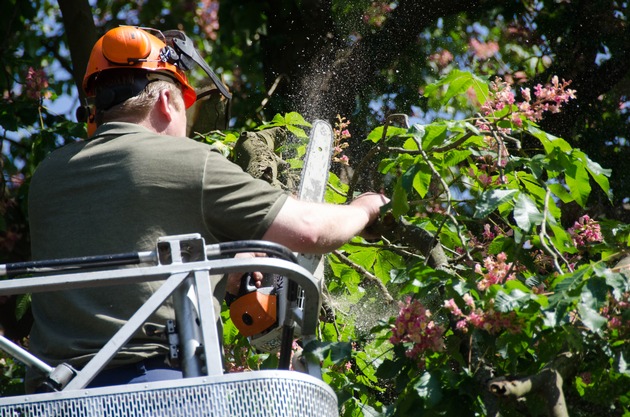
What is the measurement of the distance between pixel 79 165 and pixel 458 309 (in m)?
1.15

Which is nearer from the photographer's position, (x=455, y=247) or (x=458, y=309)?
(x=458, y=309)

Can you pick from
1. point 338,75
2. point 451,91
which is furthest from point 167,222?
point 338,75

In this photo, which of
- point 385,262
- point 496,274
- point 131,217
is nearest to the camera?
point 131,217

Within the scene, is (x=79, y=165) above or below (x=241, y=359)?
above

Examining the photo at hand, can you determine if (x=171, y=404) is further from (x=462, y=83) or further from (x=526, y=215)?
(x=462, y=83)

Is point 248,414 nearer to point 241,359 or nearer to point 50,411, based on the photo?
point 50,411

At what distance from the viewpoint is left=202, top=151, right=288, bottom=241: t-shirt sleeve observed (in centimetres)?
265

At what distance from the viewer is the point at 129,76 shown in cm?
311

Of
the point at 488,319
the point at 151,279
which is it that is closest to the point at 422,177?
the point at 488,319

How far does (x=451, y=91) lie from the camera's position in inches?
128

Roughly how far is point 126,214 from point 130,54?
68 cm

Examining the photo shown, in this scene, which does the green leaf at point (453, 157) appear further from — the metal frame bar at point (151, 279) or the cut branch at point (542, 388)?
the metal frame bar at point (151, 279)

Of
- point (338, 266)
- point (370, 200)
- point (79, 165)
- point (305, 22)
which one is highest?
point (305, 22)

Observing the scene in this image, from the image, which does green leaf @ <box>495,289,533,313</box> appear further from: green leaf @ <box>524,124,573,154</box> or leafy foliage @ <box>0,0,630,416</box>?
green leaf @ <box>524,124,573,154</box>
